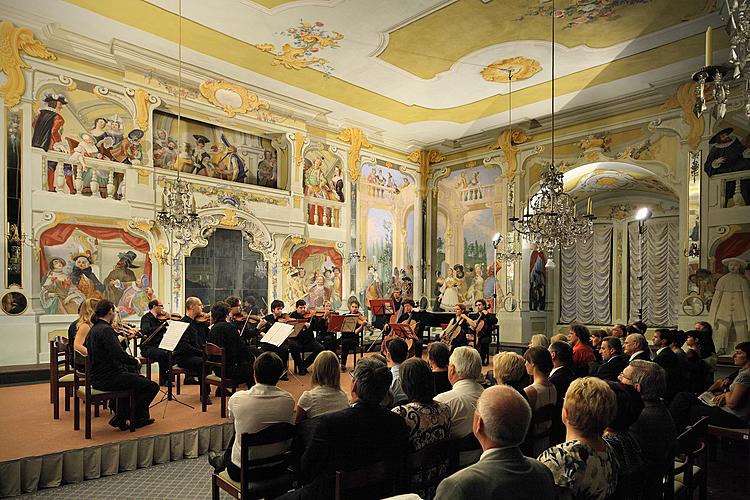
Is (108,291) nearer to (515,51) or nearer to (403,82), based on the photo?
(403,82)

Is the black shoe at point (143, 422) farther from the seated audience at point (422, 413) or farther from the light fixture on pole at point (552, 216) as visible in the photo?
the light fixture on pole at point (552, 216)

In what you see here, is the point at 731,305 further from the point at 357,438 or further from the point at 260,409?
the point at 260,409

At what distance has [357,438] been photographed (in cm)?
271

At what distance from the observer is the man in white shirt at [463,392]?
334cm

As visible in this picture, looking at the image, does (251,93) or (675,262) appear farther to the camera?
(675,262)

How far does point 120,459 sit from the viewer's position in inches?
189

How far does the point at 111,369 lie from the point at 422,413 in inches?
149

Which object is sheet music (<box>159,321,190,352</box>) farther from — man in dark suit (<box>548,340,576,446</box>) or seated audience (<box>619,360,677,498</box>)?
seated audience (<box>619,360,677,498</box>)

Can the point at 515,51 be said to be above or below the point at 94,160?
above

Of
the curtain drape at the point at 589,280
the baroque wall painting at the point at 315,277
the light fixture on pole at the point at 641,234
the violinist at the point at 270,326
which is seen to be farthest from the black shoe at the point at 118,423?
the light fixture on pole at the point at 641,234

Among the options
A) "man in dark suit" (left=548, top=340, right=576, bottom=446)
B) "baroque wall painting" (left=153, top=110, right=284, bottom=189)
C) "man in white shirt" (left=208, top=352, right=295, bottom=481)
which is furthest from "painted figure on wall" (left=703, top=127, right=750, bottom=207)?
"man in white shirt" (left=208, top=352, right=295, bottom=481)

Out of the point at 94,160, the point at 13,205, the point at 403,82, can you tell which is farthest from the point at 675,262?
the point at 13,205

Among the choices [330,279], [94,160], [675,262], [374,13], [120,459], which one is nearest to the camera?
Answer: [120,459]

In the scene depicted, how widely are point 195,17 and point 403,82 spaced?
4505 millimetres
